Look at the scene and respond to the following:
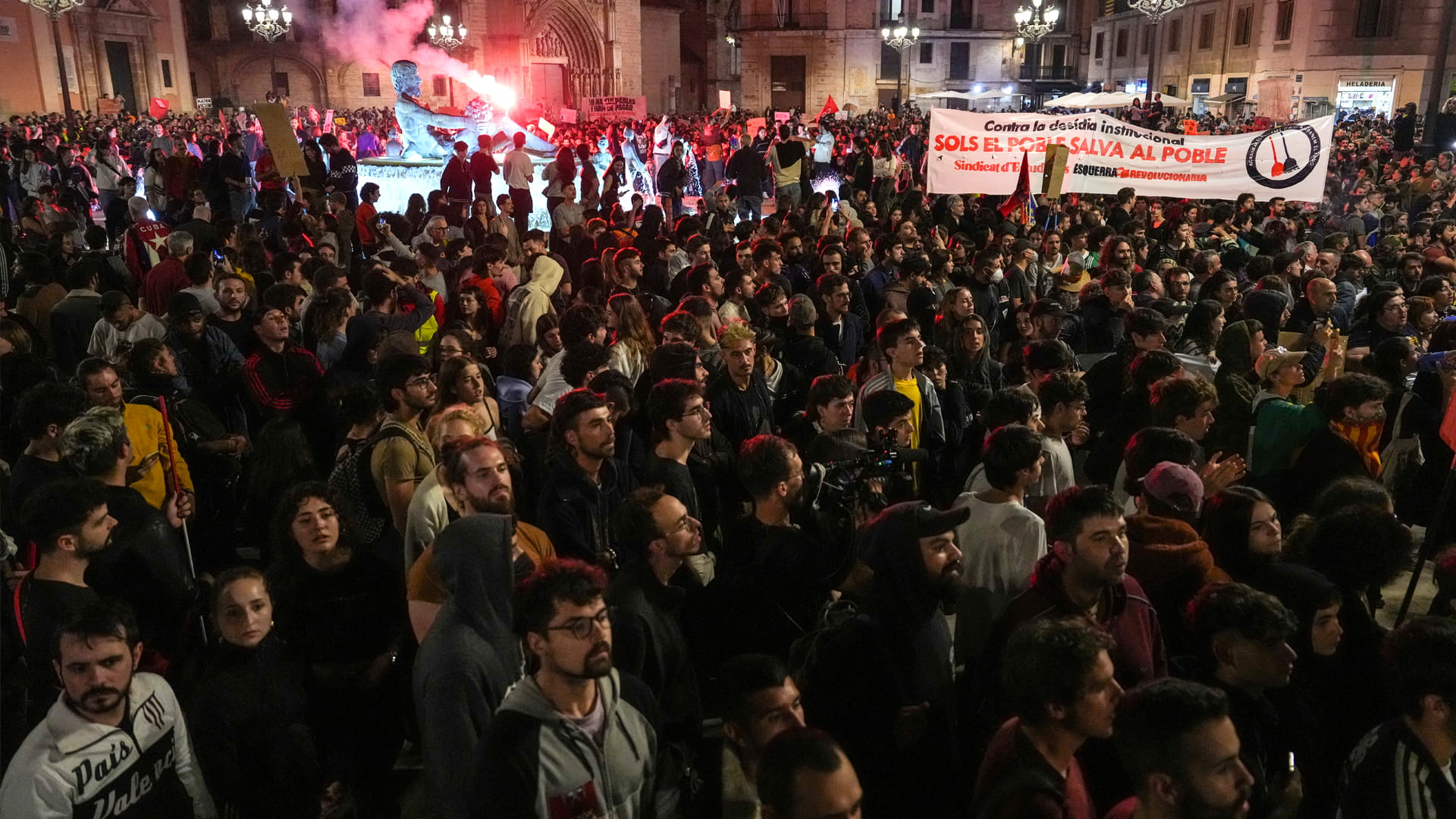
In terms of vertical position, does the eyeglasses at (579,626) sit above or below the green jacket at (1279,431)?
above

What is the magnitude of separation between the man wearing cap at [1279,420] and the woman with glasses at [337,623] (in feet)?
13.0

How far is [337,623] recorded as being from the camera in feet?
11.5

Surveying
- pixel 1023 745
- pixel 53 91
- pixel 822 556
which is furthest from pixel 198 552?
pixel 53 91

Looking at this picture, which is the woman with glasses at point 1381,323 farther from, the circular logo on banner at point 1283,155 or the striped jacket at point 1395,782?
the circular logo on banner at point 1283,155

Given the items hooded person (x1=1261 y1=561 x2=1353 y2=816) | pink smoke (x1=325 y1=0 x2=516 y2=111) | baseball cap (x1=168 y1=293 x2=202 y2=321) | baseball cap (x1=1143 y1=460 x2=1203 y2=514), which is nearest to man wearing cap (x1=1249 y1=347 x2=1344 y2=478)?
baseball cap (x1=1143 y1=460 x2=1203 y2=514)

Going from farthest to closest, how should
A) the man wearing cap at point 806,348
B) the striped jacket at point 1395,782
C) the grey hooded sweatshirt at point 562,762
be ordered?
1. the man wearing cap at point 806,348
2. the striped jacket at point 1395,782
3. the grey hooded sweatshirt at point 562,762

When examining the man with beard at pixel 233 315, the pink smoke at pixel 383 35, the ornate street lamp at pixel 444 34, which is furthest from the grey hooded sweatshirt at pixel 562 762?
the pink smoke at pixel 383 35

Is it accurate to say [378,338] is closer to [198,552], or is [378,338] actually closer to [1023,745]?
[198,552]

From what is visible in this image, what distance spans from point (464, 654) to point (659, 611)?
0.61m

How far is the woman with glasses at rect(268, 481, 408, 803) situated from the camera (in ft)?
11.4

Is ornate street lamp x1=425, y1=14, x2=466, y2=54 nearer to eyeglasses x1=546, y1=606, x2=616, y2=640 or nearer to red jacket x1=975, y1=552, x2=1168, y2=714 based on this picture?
red jacket x1=975, y1=552, x2=1168, y2=714

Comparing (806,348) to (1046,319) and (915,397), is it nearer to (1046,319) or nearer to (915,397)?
(915,397)

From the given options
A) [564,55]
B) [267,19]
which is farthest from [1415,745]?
[564,55]

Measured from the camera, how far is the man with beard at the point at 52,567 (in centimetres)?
330
